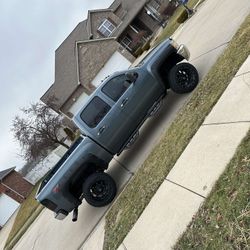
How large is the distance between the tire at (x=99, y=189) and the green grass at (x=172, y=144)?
0.40 meters

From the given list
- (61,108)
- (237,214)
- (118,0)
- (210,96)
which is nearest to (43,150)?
(61,108)

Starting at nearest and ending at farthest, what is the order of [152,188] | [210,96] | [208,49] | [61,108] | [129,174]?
1. [152,188]
2. [210,96]
3. [129,174]
4. [208,49]
5. [61,108]

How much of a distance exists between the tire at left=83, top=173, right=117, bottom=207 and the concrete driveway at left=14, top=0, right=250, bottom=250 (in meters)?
0.46

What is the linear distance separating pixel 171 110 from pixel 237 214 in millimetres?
6871

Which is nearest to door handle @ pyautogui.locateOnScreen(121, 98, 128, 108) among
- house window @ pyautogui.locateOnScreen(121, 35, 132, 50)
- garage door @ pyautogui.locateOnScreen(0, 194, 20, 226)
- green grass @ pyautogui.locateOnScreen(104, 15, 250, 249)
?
green grass @ pyautogui.locateOnScreen(104, 15, 250, 249)

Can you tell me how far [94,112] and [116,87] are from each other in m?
0.89

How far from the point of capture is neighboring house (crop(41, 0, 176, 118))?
4416cm

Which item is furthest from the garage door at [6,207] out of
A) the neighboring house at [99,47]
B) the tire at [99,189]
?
the tire at [99,189]

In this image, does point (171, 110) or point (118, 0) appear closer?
point (171, 110)

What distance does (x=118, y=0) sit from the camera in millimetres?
61031

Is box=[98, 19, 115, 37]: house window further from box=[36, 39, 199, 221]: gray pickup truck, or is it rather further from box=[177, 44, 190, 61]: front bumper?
box=[36, 39, 199, 221]: gray pickup truck

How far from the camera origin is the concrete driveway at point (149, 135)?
10984 mm

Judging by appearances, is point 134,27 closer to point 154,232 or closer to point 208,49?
point 208,49

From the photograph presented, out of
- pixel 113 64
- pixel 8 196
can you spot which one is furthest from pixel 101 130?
pixel 113 64
